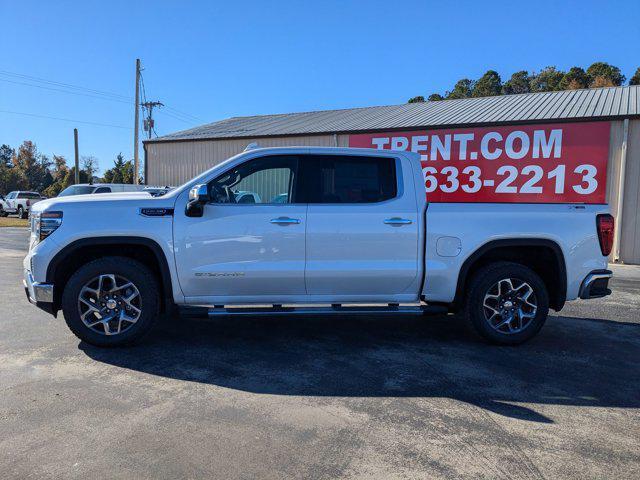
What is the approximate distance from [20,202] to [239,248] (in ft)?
104

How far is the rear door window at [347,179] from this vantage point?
4.97 m

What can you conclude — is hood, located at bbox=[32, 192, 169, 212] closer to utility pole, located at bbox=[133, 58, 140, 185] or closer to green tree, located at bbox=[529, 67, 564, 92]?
utility pole, located at bbox=[133, 58, 140, 185]

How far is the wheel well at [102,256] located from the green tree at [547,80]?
52.0 meters

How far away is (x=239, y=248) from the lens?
15.5 feet

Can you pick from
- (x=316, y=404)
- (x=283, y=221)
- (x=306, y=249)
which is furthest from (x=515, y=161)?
(x=316, y=404)

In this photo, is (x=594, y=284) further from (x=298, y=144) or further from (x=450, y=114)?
(x=298, y=144)

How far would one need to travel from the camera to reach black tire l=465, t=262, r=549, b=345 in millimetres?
5051

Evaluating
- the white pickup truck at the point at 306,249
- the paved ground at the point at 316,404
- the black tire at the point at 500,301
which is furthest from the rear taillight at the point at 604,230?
the paved ground at the point at 316,404

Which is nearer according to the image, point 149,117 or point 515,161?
point 515,161

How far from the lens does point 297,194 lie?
4941 millimetres

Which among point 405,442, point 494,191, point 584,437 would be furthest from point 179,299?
point 494,191

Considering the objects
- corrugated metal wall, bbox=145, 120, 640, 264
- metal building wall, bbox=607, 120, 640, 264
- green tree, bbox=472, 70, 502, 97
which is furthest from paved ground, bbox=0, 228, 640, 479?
green tree, bbox=472, 70, 502, 97

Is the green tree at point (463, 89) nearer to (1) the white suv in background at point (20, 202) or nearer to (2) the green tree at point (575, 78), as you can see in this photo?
(2) the green tree at point (575, 78)

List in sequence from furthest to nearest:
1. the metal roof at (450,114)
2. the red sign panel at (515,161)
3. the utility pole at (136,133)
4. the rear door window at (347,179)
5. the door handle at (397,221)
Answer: the utility pole at (136,133) < the metal roof at (450,114) < the red sign panel at (515,161) < the rear door window at (347,179) < the door handle at (397,221)
